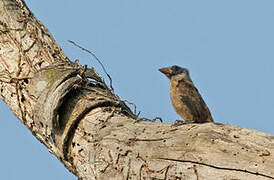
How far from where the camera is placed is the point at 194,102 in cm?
505

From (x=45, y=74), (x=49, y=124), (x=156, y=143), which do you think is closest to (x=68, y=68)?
(x=45, y=74)

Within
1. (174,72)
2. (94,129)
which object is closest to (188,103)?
(174,72)

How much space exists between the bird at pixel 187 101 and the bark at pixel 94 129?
622 millimetres

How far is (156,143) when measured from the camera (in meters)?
3.83

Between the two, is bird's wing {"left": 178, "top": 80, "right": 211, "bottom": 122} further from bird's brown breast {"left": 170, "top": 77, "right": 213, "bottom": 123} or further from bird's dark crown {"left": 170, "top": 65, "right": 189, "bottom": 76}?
bird's dark crown {"left": 170, "top": 65, "right": 189, "bottom": 76}

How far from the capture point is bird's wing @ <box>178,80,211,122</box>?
4991 millimetres

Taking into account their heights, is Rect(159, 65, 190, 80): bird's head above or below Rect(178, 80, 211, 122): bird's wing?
above

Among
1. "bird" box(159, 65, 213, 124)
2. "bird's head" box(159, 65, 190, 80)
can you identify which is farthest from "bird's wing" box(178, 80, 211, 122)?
"bird's head" box(159, 65, 190, 80)

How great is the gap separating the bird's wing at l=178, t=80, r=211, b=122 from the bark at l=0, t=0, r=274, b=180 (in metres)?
0.68

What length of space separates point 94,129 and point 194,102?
1296 mm

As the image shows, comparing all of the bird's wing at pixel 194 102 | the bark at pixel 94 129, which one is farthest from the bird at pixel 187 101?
the bark at pixel 94 129

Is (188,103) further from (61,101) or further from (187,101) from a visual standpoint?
(61,101)

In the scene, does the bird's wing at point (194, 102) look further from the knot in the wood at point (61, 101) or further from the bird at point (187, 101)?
the knot in the wood at point (61, 101)

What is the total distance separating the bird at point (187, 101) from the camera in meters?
5.00
